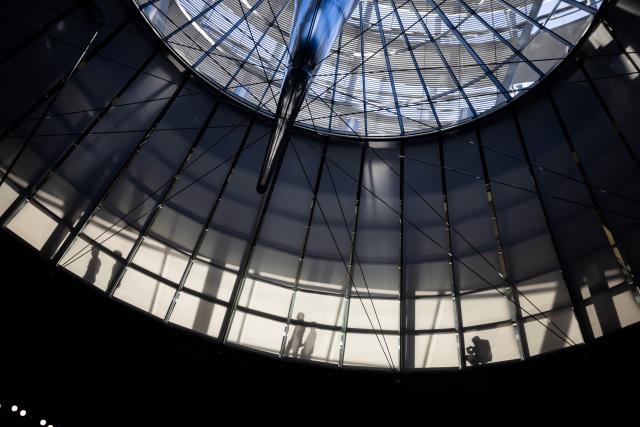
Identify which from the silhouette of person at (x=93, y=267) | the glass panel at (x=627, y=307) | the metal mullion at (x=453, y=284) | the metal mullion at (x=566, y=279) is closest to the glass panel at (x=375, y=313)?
the metal mullion at (x=453, y=284)

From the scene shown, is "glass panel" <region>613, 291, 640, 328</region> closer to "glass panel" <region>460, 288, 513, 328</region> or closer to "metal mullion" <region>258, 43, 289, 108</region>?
"glass panel" <region>460, 288, 513, 328</region>

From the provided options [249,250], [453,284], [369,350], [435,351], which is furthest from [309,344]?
[453,284]

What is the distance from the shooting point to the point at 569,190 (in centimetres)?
1778

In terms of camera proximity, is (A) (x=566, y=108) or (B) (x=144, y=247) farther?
(B) (x=144, y=247)

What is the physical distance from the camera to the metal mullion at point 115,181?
1784 centimetres

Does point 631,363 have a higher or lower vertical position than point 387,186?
lower

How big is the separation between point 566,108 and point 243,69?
389 inches

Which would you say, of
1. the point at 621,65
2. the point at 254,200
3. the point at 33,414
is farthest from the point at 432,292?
the point at 33,414

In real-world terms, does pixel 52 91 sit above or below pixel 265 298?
above

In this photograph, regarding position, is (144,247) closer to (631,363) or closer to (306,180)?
(306,180)

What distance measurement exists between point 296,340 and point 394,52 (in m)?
9.65

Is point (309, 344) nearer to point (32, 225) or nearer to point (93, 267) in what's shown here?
point (93, 267)

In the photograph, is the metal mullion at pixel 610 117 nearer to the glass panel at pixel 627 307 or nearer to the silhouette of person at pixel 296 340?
the glass panel at pixel 627 307

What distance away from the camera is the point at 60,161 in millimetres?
17750
